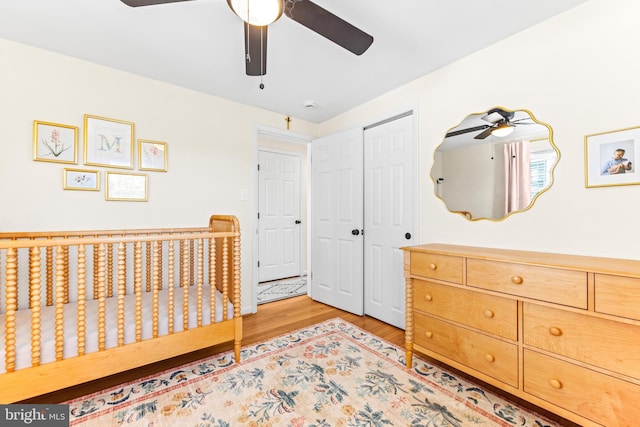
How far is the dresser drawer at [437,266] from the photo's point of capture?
1730 millimetres

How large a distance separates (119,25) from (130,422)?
2346 mm

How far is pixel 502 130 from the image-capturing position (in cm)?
197

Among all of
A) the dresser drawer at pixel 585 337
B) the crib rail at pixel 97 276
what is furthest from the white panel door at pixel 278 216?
the dresser drawer at pixel 585 337

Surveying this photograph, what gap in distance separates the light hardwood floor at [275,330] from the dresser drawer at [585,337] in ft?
1.59

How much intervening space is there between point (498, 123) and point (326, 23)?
1429 millimetres

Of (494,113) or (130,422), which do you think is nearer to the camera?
(130,422)

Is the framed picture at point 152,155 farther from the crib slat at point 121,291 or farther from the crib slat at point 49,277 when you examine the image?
the crib slat at point 121,291

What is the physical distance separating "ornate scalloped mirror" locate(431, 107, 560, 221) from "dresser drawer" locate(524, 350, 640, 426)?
0.95m

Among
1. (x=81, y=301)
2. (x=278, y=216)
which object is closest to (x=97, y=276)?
(x=81, y=301)

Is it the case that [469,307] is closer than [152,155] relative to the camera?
Yes

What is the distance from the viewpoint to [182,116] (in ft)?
8.78

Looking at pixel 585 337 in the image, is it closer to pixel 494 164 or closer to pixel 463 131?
pixel 494 164

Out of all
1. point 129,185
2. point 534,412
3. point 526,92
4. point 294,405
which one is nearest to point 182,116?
point 129,185

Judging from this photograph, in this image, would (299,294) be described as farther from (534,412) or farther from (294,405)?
(534,412)
